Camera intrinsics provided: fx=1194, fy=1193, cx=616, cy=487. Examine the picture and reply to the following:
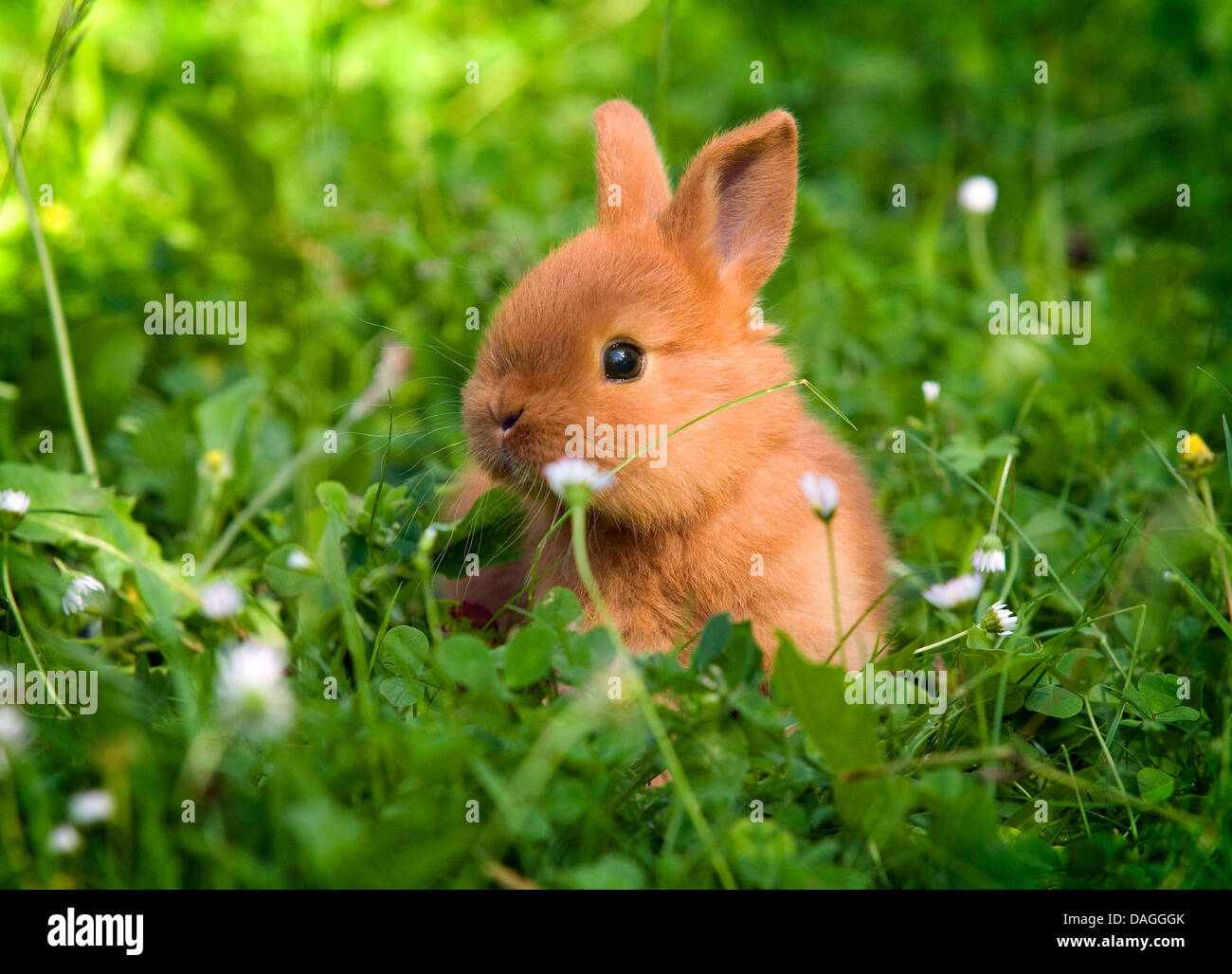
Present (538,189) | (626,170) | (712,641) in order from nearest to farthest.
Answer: (712,641)
(626,170)
(538,189)

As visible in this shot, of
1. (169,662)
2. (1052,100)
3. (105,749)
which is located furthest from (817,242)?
(105,749)

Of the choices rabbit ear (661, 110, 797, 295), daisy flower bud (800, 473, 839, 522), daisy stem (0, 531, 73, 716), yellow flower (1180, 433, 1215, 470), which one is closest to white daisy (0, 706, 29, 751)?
daisy stem (0, 531, 73, 716)

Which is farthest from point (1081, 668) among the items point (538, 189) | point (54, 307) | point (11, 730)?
point (538, 189)

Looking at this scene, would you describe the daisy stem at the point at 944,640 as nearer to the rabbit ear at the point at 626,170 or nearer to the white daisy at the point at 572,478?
the white daisy at the point at 572,478

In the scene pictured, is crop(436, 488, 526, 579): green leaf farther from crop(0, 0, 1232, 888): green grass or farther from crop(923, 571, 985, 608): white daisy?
crop(923, 571, 985, 608): white daisy

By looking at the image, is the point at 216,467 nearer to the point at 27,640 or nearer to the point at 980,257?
the point at 27,640

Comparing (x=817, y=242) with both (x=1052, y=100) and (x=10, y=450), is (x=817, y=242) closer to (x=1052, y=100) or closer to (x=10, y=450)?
(x=1052, y=100)
